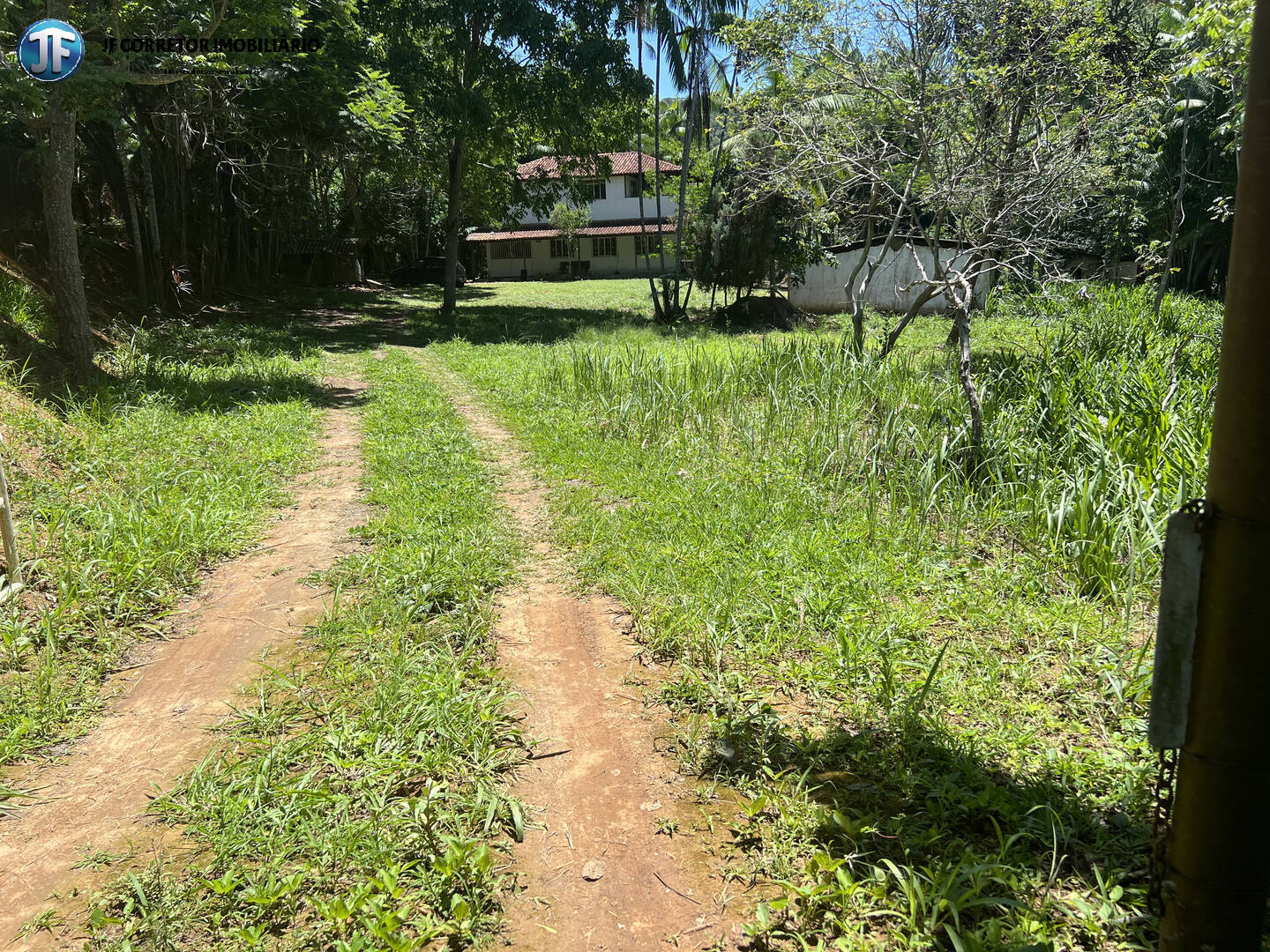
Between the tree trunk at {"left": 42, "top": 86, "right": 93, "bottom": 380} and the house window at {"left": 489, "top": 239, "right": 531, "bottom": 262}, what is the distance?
117 feet

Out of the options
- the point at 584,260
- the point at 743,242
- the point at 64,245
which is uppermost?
the point at 584,260

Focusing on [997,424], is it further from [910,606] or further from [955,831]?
[955,831]

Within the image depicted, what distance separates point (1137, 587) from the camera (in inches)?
167

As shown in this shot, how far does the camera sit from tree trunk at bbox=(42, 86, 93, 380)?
8.53m

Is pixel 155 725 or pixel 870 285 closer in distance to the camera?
pixel 155 725

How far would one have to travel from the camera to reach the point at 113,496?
18.3ft

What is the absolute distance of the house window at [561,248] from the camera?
42875 millimetres

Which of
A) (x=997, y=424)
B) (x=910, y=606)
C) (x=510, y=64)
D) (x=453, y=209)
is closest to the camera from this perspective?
(x=910, y=606)

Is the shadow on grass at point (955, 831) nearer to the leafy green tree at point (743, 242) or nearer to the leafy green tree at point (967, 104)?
the leafy green tree at point (967, 104)

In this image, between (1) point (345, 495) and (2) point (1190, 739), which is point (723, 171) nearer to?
(1) point (345, 495)

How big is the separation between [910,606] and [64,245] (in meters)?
9.21

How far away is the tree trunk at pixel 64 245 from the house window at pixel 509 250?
35.6 m

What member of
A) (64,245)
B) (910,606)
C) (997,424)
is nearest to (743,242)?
(64,245)

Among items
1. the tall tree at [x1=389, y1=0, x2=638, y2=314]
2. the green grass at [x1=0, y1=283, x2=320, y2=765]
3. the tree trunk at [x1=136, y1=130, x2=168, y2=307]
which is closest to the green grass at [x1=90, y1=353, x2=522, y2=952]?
the green grass at [x1=0, y1=283, x2=320, y2=765]
